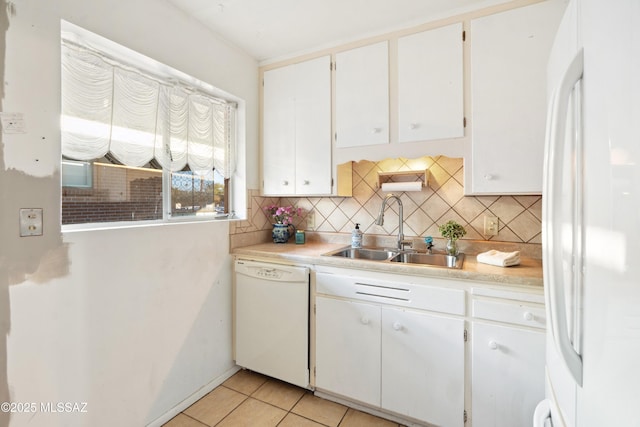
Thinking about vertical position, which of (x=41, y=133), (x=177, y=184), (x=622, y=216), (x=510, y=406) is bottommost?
(x=510, y=406)

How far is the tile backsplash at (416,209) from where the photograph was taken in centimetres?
190

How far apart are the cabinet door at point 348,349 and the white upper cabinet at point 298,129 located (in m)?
0.85

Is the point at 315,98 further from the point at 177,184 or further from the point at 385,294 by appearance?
the point at 385,294

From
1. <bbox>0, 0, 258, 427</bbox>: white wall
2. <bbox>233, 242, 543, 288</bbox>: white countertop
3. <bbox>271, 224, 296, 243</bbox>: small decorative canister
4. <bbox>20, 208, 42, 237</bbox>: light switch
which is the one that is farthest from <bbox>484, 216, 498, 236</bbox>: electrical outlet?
<bbox>20, 208, 42, 237</bbox>: light switch

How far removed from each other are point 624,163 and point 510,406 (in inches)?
55.5

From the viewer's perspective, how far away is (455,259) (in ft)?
6.08

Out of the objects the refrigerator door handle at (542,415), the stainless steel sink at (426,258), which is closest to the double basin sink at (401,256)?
the stainless steel sink at (426,258)

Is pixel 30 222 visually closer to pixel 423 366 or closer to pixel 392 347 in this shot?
pixel 392 347

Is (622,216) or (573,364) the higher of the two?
(622,216)

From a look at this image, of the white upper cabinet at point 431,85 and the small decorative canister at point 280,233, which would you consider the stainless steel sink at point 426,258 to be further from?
the small decorative canister at point 280,233

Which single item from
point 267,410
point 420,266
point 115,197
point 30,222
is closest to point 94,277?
point 30,222

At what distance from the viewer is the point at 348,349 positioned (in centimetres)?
177

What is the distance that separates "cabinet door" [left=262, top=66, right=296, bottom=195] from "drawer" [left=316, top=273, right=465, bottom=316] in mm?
830

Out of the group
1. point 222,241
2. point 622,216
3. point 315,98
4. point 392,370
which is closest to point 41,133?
point 222,241
